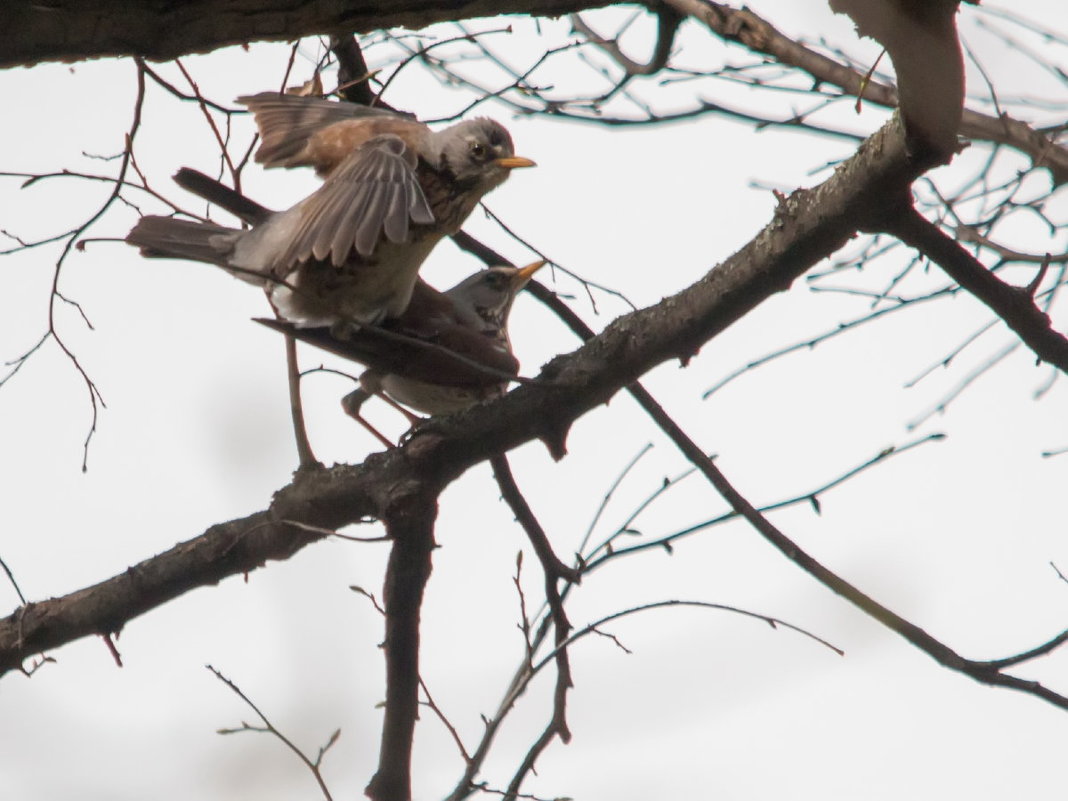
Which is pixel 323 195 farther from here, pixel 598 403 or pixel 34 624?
pixel 34 624

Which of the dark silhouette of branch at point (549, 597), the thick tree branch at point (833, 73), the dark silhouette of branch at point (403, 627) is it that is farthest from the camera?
the thick tree branch at point (833, 73)

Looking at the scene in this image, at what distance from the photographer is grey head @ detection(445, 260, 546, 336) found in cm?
582

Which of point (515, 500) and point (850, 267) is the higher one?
point (850, 267)

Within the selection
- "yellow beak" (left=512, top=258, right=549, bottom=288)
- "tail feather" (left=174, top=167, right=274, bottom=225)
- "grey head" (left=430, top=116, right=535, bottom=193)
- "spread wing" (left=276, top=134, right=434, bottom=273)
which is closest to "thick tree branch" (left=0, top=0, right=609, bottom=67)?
"spread wing" (left=276, top=134, right=434, bottom=273)

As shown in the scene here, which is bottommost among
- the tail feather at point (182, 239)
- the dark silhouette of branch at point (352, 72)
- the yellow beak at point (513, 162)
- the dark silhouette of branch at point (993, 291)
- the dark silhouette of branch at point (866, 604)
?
the dark silhouette of branch at point (866, 604)

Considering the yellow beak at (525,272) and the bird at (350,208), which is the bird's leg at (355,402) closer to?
the bird at (350,208)

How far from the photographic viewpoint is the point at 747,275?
3.02 metres

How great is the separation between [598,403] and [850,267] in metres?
2.32

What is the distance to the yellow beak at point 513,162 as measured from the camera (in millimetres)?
4902

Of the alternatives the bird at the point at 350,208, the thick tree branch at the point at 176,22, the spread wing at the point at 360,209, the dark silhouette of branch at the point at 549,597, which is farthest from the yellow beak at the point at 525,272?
the thick tree branch at the point at 176,22

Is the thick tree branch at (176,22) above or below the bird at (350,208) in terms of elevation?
below

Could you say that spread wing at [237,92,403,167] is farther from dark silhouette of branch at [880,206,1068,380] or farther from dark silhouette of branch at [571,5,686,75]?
dark silhouette of branch at [880,206,1068,380]

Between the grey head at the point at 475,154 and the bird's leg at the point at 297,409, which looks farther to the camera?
the grey head at the point at 475,154

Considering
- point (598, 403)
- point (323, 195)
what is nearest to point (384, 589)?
point (598, 403)
